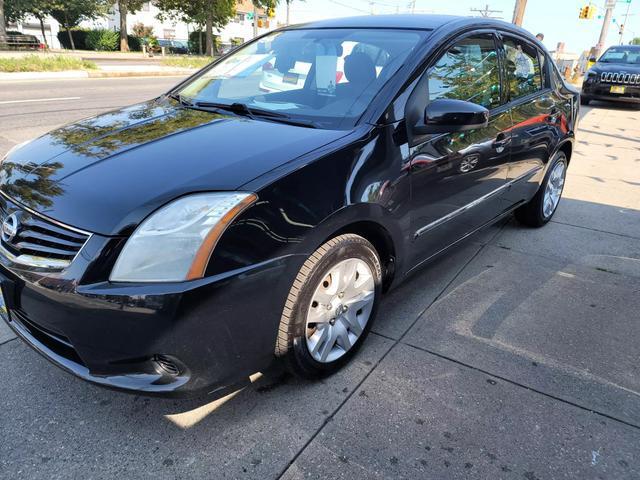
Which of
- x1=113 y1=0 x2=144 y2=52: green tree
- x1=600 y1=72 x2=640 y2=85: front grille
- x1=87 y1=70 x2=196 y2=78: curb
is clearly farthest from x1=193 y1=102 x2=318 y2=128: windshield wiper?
x1=113 y1=0 x2=144 y2=52: green tree

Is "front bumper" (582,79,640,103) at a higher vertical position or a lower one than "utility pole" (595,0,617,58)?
lower

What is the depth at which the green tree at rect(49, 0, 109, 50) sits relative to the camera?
39.5 meters

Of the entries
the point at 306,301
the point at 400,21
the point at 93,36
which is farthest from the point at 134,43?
the point at 306,301

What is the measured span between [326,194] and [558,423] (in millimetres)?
1470

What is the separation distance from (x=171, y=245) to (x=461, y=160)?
72.4 inches

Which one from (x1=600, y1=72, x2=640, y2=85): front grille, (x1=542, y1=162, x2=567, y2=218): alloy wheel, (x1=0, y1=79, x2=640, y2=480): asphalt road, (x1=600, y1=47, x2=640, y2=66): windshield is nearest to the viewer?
(x1=0, y1=79, x2=640, y2=480): asphalt road

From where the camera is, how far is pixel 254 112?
2.76 meters

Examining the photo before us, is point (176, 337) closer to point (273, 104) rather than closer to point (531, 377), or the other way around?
point (273, 104)

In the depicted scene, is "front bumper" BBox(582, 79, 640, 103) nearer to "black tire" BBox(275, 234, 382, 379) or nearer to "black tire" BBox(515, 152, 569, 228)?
"black tire" BBox(515, 152, 569, 228)

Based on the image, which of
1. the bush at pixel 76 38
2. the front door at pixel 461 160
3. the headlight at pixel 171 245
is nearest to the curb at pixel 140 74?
the front door at pixel 461 160

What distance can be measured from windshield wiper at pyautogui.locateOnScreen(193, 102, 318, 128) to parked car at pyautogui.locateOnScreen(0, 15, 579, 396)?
0.01 m

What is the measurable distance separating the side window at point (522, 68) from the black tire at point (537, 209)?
800mm

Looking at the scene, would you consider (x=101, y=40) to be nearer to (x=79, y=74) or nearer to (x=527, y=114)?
(x=79, y=74)

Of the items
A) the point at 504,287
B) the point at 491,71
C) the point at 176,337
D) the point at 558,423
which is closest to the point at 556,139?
the point at 491,71
